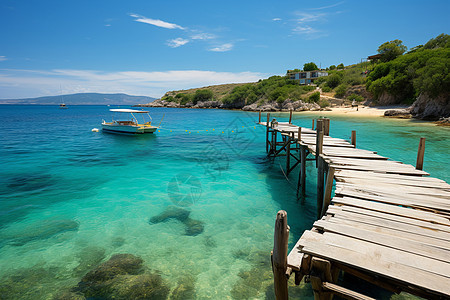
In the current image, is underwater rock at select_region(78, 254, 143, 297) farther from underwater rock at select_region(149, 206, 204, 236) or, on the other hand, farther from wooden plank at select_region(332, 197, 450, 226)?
wooden plank at select_region(332, 197, 450, 226)

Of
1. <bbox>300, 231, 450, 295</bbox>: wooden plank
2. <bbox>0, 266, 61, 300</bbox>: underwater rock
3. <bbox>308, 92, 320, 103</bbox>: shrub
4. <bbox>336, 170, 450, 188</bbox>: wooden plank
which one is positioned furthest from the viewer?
<bbox>308, 92, 320, 103</bbox>: shrub

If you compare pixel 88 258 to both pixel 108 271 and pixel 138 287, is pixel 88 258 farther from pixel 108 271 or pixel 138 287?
pixel 138 287

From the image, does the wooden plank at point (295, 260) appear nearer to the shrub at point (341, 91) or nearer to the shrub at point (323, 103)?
the shrub at point (323, 103)

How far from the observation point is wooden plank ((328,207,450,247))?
384 centimetres

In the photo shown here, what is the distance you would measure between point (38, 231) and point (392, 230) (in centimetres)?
1093

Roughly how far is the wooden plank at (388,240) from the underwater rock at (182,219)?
565cm

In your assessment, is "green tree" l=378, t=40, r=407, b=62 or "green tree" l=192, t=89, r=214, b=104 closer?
"green tree" l=378, t=40, r=407, b=62

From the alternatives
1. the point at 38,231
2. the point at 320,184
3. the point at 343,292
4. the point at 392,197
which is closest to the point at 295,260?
the point at 343,292

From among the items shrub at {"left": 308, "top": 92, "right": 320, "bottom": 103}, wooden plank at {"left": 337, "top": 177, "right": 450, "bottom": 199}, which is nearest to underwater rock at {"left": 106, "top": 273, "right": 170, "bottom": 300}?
wooden plank at {"left": 337, "top": 177, "right": 450, "bottom": 199}

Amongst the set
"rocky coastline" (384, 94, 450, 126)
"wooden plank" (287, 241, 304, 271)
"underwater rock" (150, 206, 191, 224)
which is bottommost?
"underwater rock" (150, 206, 191, 224)

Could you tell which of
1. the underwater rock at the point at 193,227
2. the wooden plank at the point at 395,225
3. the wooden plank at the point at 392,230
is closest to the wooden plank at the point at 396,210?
the wooden plank at the point at 395,225

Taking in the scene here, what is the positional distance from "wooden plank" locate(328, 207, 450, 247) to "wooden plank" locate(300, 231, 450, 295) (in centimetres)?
80

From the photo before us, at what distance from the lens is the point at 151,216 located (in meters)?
10.0

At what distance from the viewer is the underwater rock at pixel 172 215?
9.70 metres
